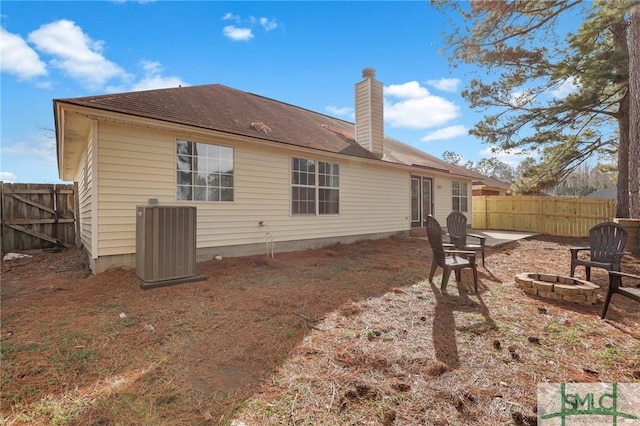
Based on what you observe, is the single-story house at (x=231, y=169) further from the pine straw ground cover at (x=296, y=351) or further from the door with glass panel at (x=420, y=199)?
the pine straw ground cover at (x=296, y=351)

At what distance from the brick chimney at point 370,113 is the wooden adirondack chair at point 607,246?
6.45 m

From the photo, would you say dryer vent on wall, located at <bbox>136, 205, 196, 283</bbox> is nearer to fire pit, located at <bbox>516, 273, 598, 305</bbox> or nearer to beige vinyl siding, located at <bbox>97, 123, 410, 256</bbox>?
beige vinyl siding, located at <bbox>97, 123, 410, 256</bbox>

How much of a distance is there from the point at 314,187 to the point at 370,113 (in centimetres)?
388

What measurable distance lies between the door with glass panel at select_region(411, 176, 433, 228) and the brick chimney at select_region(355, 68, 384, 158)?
2.49 metres

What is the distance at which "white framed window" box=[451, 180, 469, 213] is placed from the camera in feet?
45.0

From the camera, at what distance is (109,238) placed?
17.1ft

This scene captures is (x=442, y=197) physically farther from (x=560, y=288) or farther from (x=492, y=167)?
(x=492, y=167)

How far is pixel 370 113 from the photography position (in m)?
10.3

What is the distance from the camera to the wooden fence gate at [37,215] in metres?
8.00

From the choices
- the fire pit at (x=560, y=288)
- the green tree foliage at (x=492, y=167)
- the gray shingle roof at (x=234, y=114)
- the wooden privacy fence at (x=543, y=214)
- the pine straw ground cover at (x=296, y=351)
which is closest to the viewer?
the pine straw ground cover at (x=296, y=351)

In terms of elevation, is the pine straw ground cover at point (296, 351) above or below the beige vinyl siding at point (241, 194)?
below

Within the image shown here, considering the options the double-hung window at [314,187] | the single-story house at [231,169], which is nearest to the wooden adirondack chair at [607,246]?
the double-hung window at [314,187]

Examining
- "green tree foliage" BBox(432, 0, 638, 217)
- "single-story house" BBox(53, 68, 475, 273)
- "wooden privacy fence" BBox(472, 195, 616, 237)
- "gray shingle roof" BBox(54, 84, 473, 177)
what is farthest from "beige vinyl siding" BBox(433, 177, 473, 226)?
"wooden privacy fence" BBox(472, 195, 616, 237)

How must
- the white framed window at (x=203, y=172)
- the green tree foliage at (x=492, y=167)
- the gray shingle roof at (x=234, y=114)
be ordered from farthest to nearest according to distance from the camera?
the green tree foliage at (x=492, y=167) → the white framed window at (x=203, y=172) → the gray shingle roof at (x=234, y=114)
